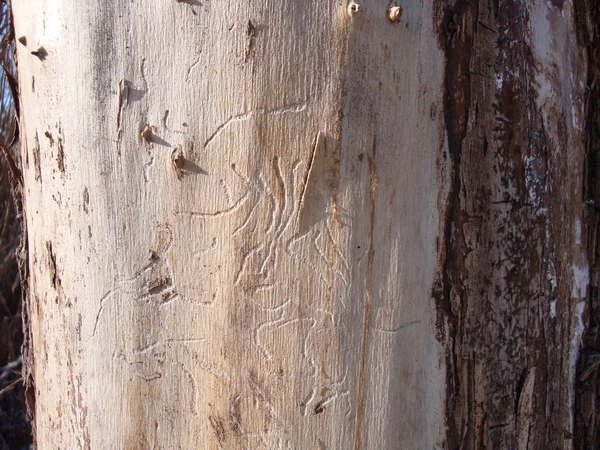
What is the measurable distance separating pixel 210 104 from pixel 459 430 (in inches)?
22.3

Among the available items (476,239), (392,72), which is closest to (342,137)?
(392,72)

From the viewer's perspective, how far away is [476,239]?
742 millimetres

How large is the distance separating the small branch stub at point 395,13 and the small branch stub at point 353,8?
41 millimetres

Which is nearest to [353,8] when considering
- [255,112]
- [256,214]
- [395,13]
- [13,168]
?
[395,13]

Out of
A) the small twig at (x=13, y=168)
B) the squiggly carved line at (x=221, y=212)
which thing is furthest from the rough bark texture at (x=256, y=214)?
the small twig at (x=13, y=168)

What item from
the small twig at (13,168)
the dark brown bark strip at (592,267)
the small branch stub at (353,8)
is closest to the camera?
the small branch stub at (353,8)

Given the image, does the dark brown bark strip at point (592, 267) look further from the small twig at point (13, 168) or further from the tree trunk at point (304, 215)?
the small twig at point (13, 168)

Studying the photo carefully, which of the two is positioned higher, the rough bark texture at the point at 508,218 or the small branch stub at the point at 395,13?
the small branch stub at the point at 395,13

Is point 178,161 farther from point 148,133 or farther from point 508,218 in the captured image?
point 508,218

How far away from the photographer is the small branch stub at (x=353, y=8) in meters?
0.66

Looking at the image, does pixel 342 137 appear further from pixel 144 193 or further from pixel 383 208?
pixel 144 193

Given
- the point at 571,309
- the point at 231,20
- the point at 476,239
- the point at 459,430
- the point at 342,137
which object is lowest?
the point at 459,430

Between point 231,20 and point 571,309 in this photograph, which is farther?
point 571,309

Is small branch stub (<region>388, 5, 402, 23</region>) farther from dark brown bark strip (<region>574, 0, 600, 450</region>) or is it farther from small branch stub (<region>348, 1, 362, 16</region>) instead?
dark brown bark strip (<region>574, 0, 600, 450</region>)
